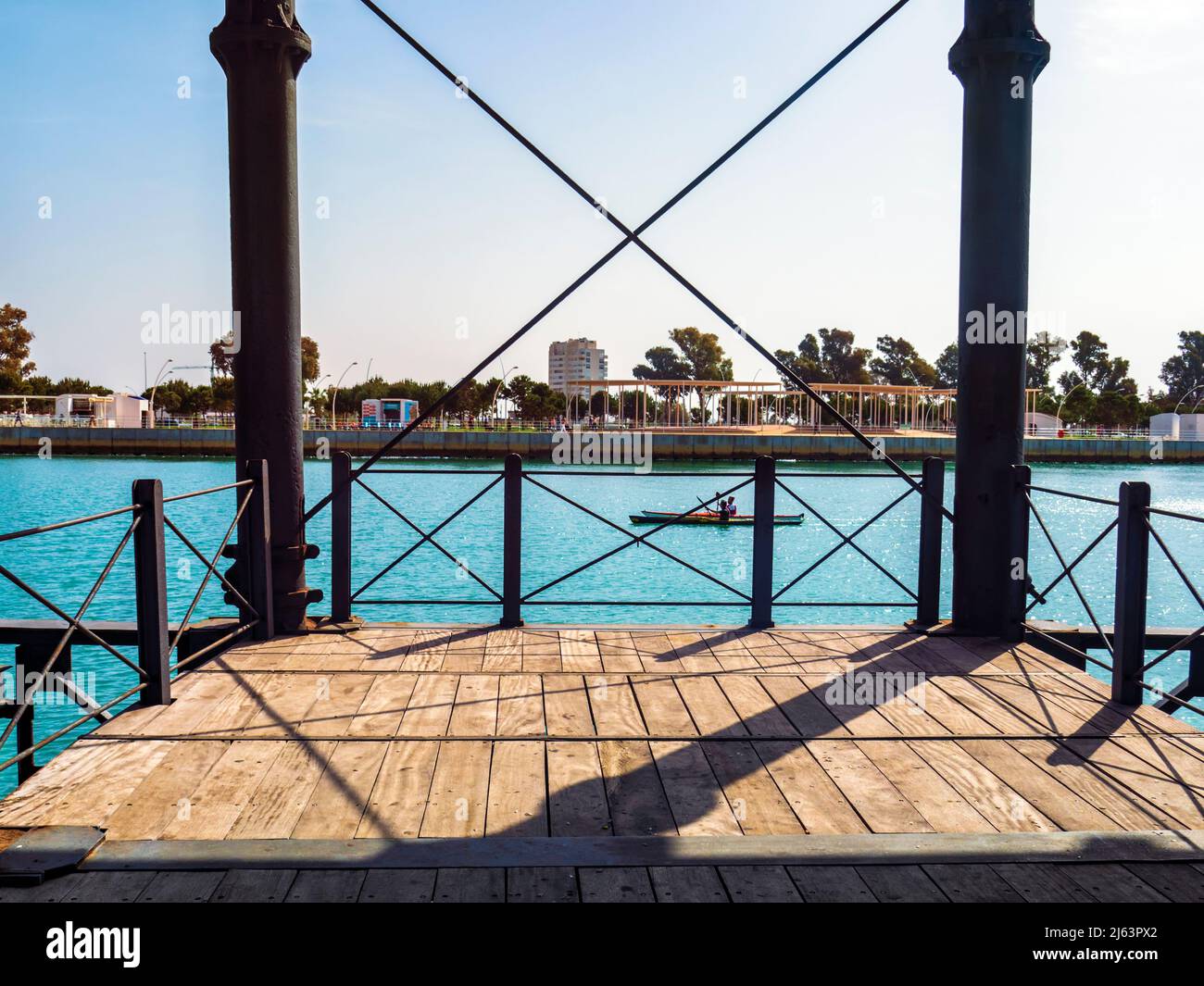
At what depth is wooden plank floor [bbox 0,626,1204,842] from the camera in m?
3.50

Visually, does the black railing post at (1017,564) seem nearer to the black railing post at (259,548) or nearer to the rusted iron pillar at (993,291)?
the rusted iron pillar at (993,291)

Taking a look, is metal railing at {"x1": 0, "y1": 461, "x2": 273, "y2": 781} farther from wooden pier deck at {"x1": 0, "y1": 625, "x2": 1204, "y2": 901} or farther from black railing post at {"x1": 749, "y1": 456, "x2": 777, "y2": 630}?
black railing post at {"x1": 749, "y1": 456, "x2": 777, "y2": 630}

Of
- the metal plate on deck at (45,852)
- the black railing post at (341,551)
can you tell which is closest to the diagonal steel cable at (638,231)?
the black railing post at (341,551)

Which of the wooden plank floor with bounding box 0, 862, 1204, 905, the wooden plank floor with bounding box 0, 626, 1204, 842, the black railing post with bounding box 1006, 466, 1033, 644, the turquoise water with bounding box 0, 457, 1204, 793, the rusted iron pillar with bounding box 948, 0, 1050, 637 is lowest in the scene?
the turquoise water with bounding box 0, 457, 1204, 793

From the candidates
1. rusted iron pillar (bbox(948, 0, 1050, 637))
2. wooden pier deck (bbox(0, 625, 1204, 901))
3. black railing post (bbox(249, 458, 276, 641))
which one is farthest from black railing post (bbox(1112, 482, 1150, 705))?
black railing post (bbox(249, 458, 276, 641))

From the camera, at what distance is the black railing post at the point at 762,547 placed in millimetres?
6798

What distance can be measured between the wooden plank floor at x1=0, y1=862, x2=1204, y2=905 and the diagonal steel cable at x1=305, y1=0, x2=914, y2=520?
3642mm

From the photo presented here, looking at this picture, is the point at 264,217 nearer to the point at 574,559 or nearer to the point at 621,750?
the point at 621,750

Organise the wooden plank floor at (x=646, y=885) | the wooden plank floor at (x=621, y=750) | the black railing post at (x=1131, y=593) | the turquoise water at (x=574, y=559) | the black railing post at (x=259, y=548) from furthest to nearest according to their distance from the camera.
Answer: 1. the turquoise water at (x=574, y=559)
2. the black railing post at (x=259, y=548)
3. the black railing post at (x=1131, y=593)
4. the wooden plank floor at (x=621, y=750)
5. the wooden plank floor at (x=646, y=885)

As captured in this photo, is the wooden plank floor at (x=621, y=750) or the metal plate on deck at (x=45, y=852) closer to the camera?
the metal plate on deck at (x=45, y=852)

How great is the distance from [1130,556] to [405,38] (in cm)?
550

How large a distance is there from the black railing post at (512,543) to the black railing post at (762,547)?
1.64 metres

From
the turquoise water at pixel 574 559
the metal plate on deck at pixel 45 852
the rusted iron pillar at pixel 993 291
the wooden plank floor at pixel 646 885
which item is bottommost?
the turquoise water at pixel 574 559
